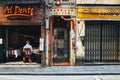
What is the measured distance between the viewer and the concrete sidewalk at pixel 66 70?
21.7m

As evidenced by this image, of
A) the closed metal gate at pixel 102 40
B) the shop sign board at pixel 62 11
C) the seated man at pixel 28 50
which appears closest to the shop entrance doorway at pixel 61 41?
the shop sign board at pixel 62 11

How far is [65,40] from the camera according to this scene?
26125 mm

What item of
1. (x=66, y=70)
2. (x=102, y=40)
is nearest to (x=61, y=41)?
(x=102, y=40)

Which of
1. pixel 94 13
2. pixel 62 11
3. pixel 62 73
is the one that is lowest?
pixel 62 73

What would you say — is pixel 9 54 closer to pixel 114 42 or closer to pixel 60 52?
pixel 60 52

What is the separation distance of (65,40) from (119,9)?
4041mm

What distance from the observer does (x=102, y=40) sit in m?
25.9

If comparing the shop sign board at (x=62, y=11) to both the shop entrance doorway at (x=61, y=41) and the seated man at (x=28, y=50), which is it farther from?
the seated man at (x=28, y=50)

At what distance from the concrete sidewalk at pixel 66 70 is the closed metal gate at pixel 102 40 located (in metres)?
1.09

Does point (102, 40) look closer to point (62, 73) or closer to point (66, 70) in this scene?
point (66, 70)

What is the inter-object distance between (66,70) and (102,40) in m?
4.13

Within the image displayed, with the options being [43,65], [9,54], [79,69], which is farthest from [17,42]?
[79,69]

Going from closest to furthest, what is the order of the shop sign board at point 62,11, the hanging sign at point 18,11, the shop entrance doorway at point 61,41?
1. the hanging sign at point 18,11
2. the shop sign board at point 62,11
3. the shop entrance doorway at point 61,41

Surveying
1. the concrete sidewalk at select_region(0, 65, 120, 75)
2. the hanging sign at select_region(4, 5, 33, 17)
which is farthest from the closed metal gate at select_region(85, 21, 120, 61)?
the hanging sign at select_region(4, 5, 33, 17)
